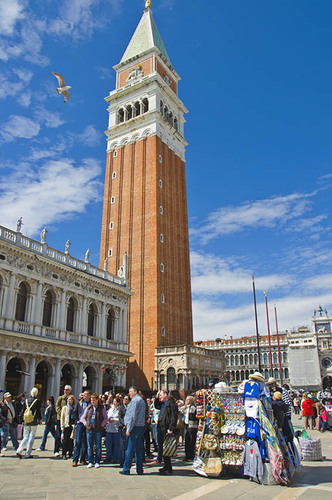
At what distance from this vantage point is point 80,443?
32.6 ft

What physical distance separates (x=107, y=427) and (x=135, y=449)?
6.52 ft

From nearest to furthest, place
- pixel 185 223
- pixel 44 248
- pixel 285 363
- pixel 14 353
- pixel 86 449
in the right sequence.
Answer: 1. pixel 86 449
2. pixel 14 353
3. pixel 44 248
4. pixel 185 223
5. pixel 285 363

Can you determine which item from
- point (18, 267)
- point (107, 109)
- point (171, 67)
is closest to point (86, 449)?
point (18, 267)

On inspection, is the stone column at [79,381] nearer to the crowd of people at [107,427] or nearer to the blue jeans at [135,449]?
the crowd of people at [107,427]

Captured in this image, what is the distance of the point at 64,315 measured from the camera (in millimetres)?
28703

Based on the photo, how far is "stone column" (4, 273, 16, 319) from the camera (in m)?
24.4

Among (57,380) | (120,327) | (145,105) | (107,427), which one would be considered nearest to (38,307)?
(57,380)

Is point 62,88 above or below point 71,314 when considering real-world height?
above

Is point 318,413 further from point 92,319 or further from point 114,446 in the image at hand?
point 92,319

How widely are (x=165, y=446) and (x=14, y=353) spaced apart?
1806 centimetres

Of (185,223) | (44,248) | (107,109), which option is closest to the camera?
(44,248)

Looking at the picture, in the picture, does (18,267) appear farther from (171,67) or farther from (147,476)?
(171,67)

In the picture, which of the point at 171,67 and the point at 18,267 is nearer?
the point at 18,267

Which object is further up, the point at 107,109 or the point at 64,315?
the point at 107,109
